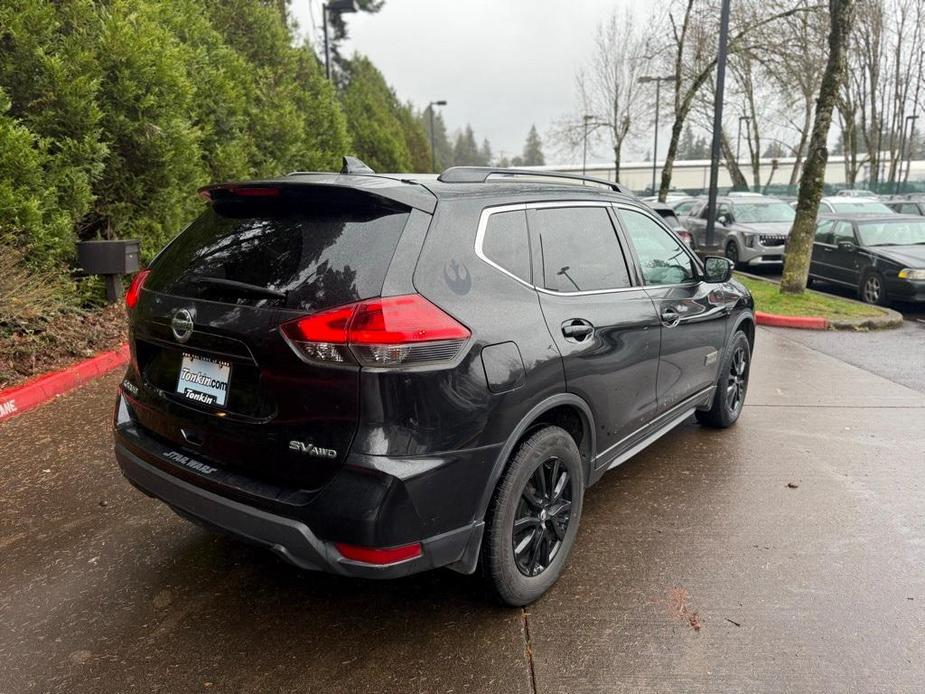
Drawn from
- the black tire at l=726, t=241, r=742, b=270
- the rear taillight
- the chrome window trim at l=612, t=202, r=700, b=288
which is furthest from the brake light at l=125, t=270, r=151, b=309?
the black tire at l=726, t=241, r=742, b=270

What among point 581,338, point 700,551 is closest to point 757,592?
point 700,551

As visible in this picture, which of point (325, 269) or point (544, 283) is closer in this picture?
point (325, 269)

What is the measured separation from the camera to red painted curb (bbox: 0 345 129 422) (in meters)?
4.91

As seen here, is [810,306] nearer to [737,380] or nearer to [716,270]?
[737,380]

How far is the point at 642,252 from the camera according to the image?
3664mm

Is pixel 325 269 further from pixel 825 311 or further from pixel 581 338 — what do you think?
pixel 825 311

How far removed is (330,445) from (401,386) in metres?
0.31

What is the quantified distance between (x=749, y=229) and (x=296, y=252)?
1419 cm

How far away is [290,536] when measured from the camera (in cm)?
221

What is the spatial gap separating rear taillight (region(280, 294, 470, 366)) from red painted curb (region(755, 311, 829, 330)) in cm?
823

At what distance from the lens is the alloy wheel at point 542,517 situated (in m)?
2.71

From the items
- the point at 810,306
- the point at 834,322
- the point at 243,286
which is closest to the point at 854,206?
the point at 810,306

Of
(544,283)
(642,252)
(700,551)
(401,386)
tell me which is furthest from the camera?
(642,252)

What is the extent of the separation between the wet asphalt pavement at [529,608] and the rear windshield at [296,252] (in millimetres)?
1332
